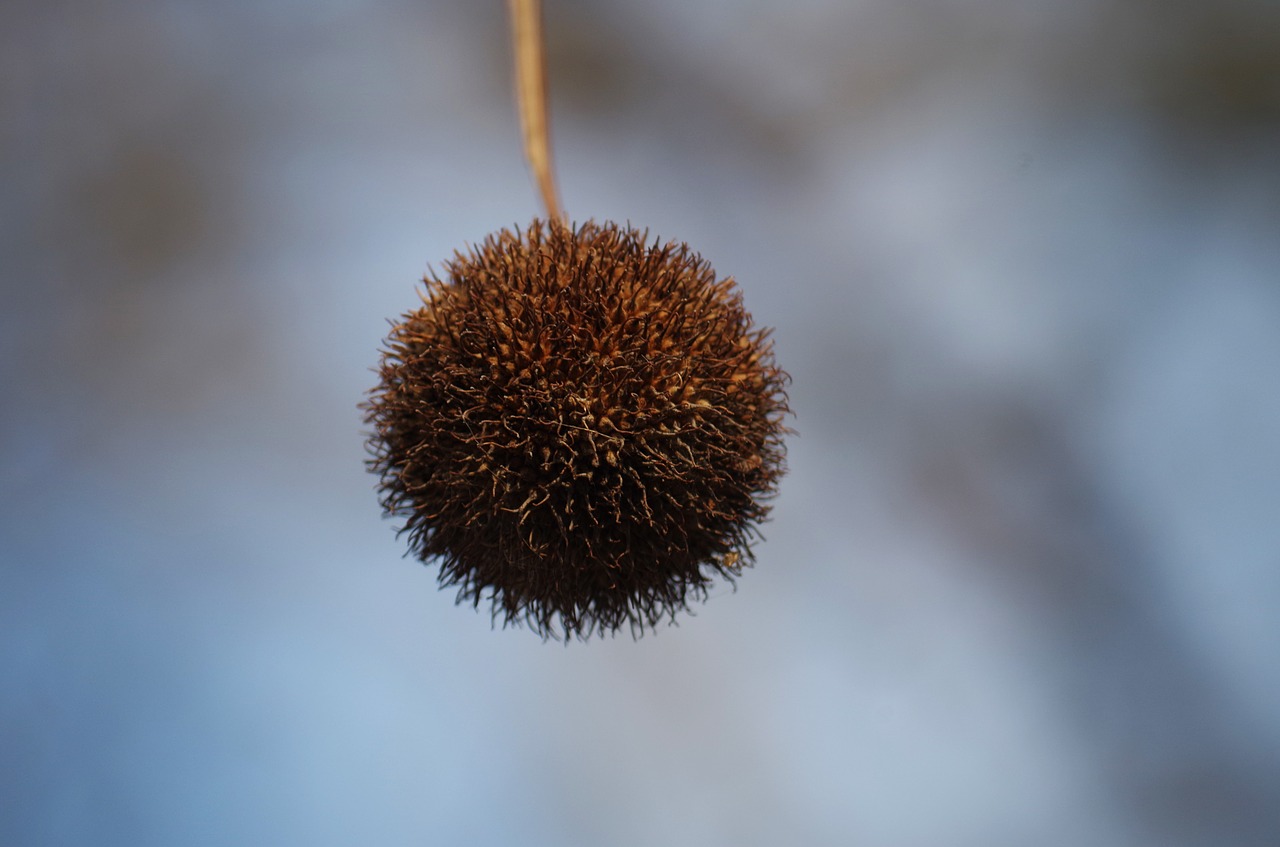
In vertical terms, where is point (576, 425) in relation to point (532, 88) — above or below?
below

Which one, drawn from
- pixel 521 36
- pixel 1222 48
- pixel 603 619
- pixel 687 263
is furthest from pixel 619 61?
pixel 603 619

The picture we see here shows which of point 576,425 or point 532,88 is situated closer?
point 576,425

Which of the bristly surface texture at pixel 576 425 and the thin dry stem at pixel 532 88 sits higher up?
the thin dry stem at pixel 532 88

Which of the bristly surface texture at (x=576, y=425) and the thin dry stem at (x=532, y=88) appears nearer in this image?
the bristly surface texture at (x=576, y=425)

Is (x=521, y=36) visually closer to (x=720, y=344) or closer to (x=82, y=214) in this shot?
(x=720, y=344)

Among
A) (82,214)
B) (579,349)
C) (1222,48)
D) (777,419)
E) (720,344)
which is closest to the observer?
(579,349)
